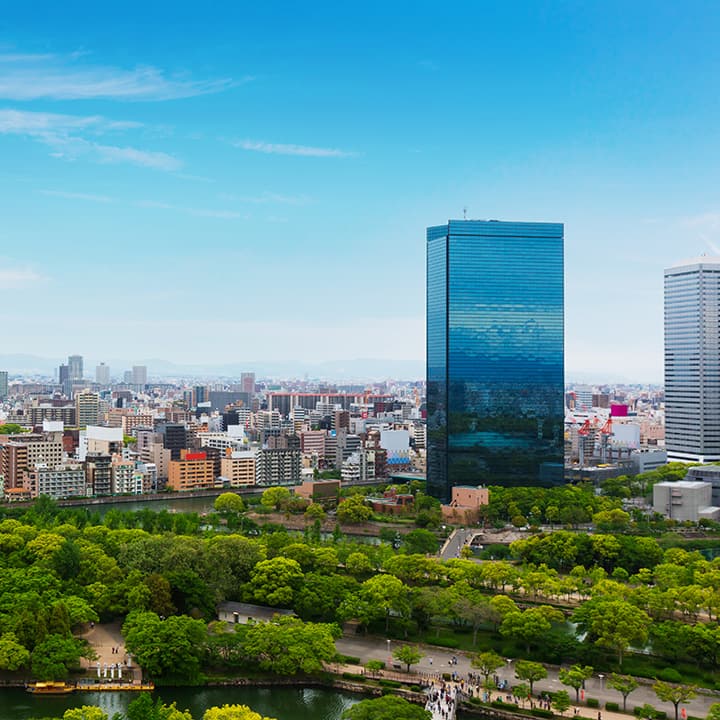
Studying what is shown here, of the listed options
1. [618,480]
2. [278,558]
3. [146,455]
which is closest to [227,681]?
[278,558]

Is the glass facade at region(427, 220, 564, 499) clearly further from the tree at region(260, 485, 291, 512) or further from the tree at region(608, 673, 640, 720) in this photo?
the tree at region(608, 673, 640, 720)

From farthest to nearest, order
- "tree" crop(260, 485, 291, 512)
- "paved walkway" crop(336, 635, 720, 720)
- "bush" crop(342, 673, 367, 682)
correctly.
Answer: "tree" crop(260, 485, 291, 512) → "bush" crop(342, 673, 367, 682) → "paved walkway" crop(336, 635, 720, 720)

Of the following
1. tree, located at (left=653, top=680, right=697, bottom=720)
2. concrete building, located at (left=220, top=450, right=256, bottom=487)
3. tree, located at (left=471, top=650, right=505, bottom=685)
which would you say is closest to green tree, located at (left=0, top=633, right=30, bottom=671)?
tree, located at (left=471, top=650, right=505, bottom=685)

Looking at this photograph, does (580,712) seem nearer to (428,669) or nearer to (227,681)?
(428,669)

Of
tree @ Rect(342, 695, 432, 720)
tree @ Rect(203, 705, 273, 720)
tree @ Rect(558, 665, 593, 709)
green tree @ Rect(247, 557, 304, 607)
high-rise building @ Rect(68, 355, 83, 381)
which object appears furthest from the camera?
high-rise building @ Rect(68, 355, 83, 381)

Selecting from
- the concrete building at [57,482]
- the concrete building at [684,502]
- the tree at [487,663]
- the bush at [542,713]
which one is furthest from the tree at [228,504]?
the bush at [542,713]

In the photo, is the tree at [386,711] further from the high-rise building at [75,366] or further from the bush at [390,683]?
the high-rise building at [75,366]

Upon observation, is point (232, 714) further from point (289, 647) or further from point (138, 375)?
point (138, 375)
